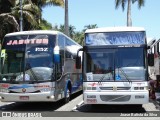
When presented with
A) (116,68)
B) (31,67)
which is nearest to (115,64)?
(116,68)

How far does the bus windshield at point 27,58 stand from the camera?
1562cm

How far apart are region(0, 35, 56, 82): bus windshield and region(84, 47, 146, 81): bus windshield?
6.26 feet

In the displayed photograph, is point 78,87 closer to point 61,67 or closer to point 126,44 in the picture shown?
point 61,67

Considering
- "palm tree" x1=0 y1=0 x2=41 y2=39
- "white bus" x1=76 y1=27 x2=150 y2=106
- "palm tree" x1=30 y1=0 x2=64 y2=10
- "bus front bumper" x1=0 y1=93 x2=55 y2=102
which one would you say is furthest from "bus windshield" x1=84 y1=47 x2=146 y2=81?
"palm tree" x1=30 y1=0 x2=64 y2=10

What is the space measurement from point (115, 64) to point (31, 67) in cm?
345

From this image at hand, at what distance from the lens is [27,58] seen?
622 inches

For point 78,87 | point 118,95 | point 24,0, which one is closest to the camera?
point 118,95

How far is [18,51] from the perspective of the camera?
15984 mm

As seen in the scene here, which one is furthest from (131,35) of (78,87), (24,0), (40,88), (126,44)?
(24,0)

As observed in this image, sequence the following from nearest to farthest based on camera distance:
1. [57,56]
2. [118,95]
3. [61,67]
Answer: [118,95], [57,56], [61,67]

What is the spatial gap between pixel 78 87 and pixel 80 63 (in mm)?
6931

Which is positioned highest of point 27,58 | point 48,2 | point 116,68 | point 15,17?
point 48,2

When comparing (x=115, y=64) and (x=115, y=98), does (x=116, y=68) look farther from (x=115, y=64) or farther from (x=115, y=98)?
(x=115, y=98)

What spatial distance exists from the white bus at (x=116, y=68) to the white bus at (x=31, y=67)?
1.61 metres
